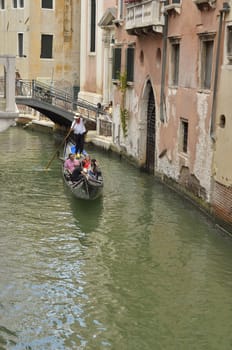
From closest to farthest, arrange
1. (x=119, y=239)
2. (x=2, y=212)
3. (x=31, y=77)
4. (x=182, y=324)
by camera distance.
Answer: (x=182, y=324), (x=119, y=239), (x=2, y=212), (x=31, y=77)

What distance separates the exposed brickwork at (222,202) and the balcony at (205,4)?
8.71ft

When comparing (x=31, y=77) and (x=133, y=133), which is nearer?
(x=133, y=133)

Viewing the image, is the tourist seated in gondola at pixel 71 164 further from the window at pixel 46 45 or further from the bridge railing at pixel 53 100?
the window at pixel 46 45

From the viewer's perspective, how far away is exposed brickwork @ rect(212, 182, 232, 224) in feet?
28.7

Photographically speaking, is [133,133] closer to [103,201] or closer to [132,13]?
[132,13]

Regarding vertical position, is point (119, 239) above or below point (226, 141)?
below

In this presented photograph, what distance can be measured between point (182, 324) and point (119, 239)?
285 centimetres

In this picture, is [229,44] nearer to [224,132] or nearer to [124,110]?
[224,132]

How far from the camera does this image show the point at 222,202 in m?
9.01

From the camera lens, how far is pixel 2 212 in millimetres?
10172

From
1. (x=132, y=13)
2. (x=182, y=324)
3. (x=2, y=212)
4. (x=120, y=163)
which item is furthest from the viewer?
(x=120, y=163)

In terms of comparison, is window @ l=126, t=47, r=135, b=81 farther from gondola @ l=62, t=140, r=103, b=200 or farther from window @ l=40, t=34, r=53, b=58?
window @ l=40, t=34, r=53, b=58

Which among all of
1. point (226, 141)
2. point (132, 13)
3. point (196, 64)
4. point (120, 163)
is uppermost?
point (132, 13)

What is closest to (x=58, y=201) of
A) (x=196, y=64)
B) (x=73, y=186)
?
(x=73, y=186)
